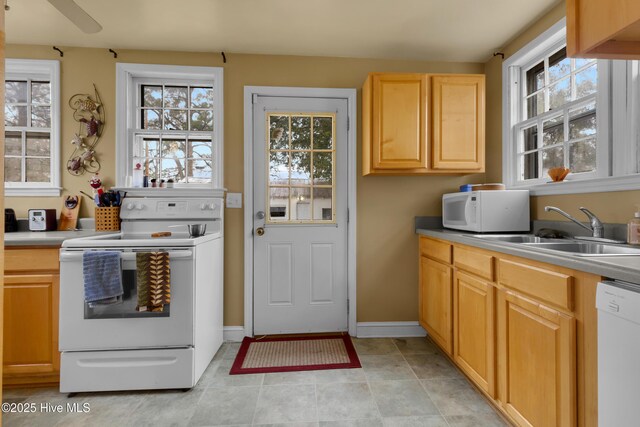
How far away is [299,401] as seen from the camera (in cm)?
184

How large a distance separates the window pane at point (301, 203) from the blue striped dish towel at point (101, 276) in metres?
1.38

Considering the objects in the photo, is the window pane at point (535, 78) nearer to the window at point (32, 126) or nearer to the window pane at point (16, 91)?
the window at point (32, 126)

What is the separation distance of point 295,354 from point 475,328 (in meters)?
1.30

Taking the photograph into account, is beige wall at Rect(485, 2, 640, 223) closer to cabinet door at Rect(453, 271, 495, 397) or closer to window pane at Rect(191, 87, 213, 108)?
cabinet door at Rect(453, 271, 495, 397)

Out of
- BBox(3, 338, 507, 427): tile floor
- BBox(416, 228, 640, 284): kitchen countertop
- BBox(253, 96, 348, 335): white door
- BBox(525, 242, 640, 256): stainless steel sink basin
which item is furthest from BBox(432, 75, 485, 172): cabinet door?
BBox(3, 338, 507, 427): tile floor

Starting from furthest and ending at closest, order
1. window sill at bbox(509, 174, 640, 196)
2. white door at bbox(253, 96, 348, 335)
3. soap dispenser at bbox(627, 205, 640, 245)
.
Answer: white door at bbox(253, 96, 348, 335)
window sill at bbox(509, 174, 640, 196)
soap dispenser at bbox(627, 205, 640, 245)

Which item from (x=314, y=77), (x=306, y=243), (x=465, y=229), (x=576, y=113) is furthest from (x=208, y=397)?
(x=576, y=113)

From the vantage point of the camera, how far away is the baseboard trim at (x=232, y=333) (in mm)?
2656

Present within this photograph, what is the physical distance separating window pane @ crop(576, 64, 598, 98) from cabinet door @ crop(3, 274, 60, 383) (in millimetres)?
3504

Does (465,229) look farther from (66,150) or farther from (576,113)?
(66,150)

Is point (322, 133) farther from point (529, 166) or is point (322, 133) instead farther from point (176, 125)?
point (529, 166)

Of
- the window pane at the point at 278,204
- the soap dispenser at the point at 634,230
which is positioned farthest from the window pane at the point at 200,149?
the soap dispenser at the point at 634,230

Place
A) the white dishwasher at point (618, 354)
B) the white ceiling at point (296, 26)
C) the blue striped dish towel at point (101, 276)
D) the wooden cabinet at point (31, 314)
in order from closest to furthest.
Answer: the white dishwasher at point (618, 354), the blue striped dish towel at point (101, 276), the wooden cabinet at point (31, 314), the white ceiling at point (296, 26)

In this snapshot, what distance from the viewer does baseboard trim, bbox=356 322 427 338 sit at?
2758 millimetres
